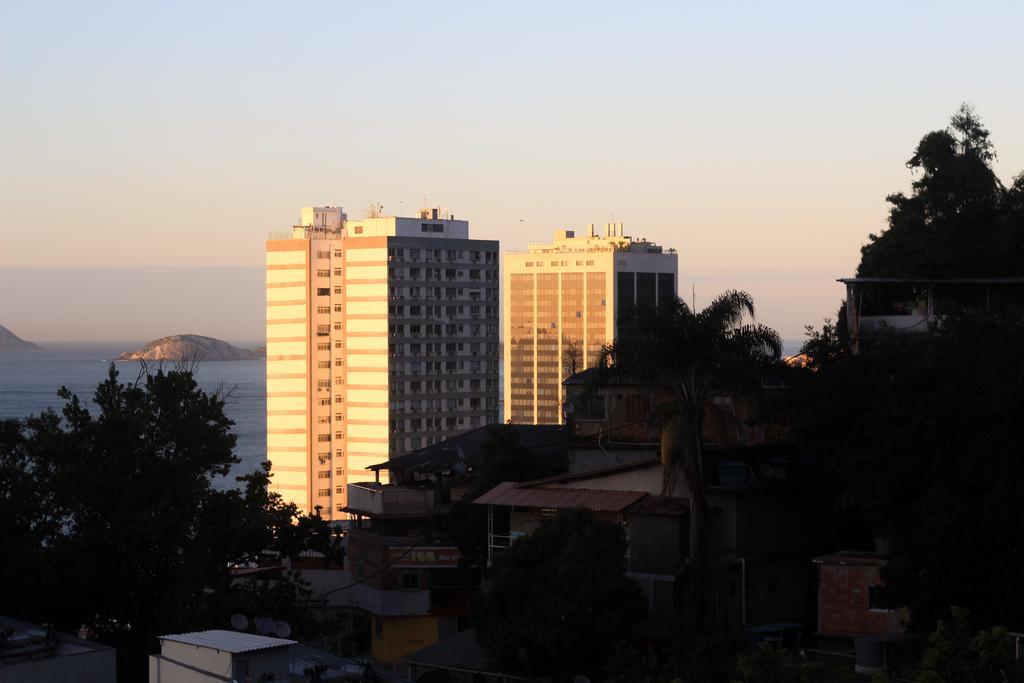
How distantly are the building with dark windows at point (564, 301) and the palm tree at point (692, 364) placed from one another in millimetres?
140012

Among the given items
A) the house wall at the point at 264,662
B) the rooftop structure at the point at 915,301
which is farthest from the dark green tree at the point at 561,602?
the rooftop structure at the point at 915,301

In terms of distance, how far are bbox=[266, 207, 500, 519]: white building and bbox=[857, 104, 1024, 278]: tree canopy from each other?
271ft

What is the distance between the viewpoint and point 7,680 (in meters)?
19.9

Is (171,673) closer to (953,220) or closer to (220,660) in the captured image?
(220,660)

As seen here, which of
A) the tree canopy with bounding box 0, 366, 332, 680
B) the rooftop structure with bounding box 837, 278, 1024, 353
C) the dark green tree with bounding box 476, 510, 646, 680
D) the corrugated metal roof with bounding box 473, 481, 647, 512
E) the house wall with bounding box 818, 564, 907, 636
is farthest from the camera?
the rooftop structure with bounding box 837, 278, 1024, 353

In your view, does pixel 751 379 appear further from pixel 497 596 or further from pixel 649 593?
pixel 497 596

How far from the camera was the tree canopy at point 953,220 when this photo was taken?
35.0 meters

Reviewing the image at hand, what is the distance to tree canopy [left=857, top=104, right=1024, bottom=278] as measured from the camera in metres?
35.0

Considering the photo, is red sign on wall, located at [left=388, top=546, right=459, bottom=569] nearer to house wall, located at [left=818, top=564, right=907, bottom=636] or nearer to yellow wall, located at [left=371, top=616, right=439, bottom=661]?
yellow wall, located at [left=371, top=616, right=439, bottom=661]

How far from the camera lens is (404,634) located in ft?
125

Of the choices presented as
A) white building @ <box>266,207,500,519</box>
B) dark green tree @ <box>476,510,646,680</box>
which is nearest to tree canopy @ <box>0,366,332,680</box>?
dark green tree @ <box>476,510,646,680</box>

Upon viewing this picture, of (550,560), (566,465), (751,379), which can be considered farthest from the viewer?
(566,465)

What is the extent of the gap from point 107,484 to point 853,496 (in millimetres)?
14346

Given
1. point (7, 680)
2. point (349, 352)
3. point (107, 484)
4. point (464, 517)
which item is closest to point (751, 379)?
point (464, 517)
